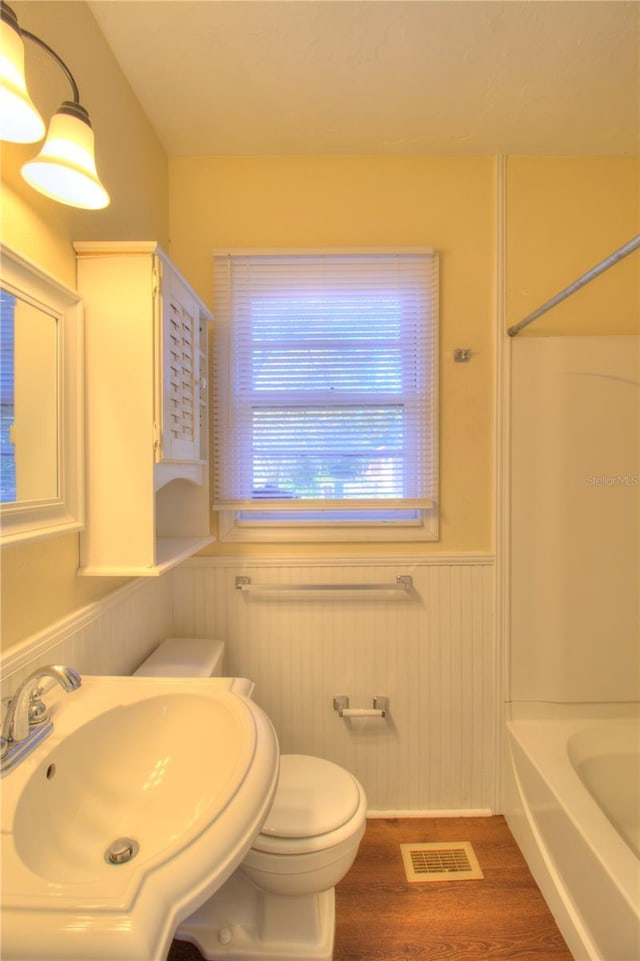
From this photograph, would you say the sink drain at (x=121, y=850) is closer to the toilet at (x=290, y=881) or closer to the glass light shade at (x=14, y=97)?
the toilet at (x=290, y=881)

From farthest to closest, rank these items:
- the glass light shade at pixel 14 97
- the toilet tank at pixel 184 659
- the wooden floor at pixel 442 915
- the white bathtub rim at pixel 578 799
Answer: the toilet tank at pixel 184 659 → the wooden floor at pixel 442 915 → the white bathtub rim at pixel 578 799 → the glass light shade at pixel 14 97

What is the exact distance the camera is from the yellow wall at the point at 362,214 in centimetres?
163

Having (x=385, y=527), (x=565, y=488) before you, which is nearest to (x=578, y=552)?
(x=565, y=488)

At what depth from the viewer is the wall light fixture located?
695 mm

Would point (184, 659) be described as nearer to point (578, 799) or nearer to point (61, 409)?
point (61, 409)

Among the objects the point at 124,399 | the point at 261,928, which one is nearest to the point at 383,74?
the point at 124,399

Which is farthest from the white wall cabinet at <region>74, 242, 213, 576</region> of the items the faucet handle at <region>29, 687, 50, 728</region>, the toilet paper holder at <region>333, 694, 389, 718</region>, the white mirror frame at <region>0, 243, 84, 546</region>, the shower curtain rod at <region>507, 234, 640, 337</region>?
the shower curtain rod at <region>507, 234, 640, 337</region>

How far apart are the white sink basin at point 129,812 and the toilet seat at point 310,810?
35cm

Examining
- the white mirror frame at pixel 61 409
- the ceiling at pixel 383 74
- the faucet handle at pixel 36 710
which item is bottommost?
the faucet handle at pixel 36 710

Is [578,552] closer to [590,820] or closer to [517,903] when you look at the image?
[590,820]

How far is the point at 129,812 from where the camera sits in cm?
86

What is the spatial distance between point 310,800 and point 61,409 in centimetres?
127

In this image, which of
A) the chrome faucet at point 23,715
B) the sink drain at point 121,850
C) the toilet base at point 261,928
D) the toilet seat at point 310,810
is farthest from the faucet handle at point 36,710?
the toilet base at point 261,928

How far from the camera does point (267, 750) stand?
80 cm
